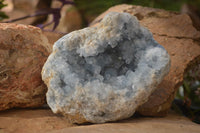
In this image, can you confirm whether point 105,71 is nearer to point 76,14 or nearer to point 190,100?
point 190,100

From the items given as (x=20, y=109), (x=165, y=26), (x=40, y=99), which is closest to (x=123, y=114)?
(x=40, y=99)

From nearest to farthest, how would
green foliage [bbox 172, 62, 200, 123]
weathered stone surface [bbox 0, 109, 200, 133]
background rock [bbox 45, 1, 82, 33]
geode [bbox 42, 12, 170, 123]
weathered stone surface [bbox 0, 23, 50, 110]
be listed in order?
weathered stone surface [bbox 0, 109, 200, 133] < geode [bbox 42, 12, 170, 123] < weathered stone surface [bbox 0, 23, 50, 110] < green foliage [bbox 172, 62, 200, 123] < background rock [bbox 45, 1, 82, 33]

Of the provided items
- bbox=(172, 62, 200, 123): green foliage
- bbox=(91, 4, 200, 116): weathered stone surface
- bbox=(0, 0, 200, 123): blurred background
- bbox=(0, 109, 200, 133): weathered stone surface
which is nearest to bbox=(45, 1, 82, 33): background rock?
bbox=(0, 0, 200, 123): blurred background

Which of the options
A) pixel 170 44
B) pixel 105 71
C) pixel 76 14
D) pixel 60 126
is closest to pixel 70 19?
pixel 76 14

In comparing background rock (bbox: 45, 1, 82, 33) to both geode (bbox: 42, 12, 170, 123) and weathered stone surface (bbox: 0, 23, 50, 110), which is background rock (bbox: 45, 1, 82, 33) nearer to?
weathered stone surface (bbox: 0, 23, 50, 110)

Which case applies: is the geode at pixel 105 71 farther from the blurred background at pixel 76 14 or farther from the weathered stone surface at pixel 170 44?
the blurred background at pixel 76 14

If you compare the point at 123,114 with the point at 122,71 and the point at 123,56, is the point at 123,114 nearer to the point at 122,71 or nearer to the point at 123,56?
the point at 122,71
